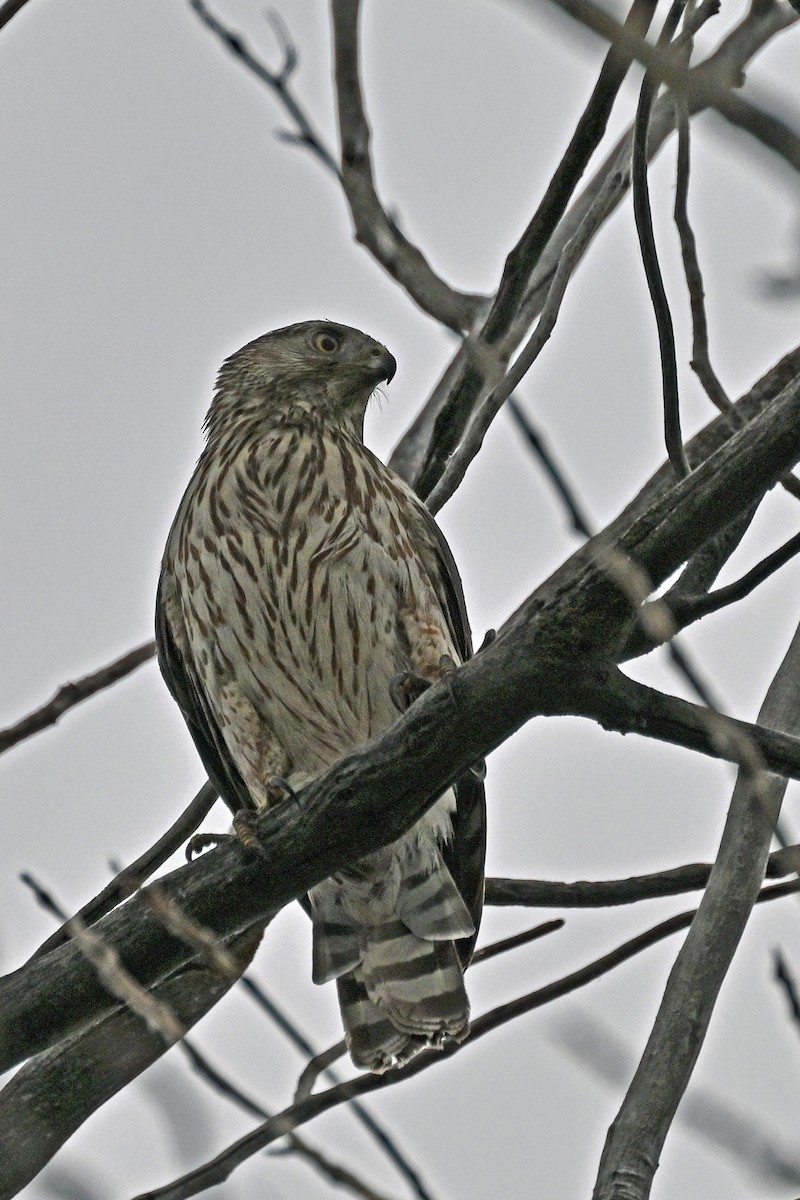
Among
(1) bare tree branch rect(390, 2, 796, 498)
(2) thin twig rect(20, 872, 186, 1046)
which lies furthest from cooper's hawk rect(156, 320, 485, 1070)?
(2) thin twig rect(20, 872, 186, 1046)

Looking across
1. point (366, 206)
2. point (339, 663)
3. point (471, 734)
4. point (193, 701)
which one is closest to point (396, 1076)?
point (339, 663)

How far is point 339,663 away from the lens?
193 inches

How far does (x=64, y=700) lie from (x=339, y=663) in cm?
134

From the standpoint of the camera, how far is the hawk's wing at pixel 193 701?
17.2 feet

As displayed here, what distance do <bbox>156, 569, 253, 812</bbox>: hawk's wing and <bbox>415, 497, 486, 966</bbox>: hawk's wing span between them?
2.51 ft

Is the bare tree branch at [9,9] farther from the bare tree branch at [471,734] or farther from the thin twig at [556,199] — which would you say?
the bare tree branch at [471,734]

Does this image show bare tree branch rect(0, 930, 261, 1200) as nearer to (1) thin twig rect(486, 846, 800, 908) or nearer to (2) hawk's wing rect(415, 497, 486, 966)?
(1) thin twig rect(486, 846, 800, 908)

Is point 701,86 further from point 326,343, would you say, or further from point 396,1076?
point 326,343

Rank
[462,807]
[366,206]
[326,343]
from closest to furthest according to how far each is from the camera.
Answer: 1. [366,206]
2. [462,807]
3. [326,343]

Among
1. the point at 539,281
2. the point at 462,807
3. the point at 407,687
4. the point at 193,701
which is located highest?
the point at 539,281

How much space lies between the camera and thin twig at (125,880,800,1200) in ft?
10.4

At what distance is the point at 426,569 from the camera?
5.10 meters

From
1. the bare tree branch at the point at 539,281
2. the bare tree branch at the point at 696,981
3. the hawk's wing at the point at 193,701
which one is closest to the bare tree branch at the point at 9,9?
the bare tree branch at the point at 539,281

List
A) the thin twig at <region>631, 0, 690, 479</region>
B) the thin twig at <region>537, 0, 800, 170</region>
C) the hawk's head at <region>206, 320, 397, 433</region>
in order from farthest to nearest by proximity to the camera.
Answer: the hawk's head at <region>206, 320, 397, 433</region>, the thin twig at <region>631, 0, 690, 479</region>, the thin twig at <region>537, 0, 800, 170</region>
